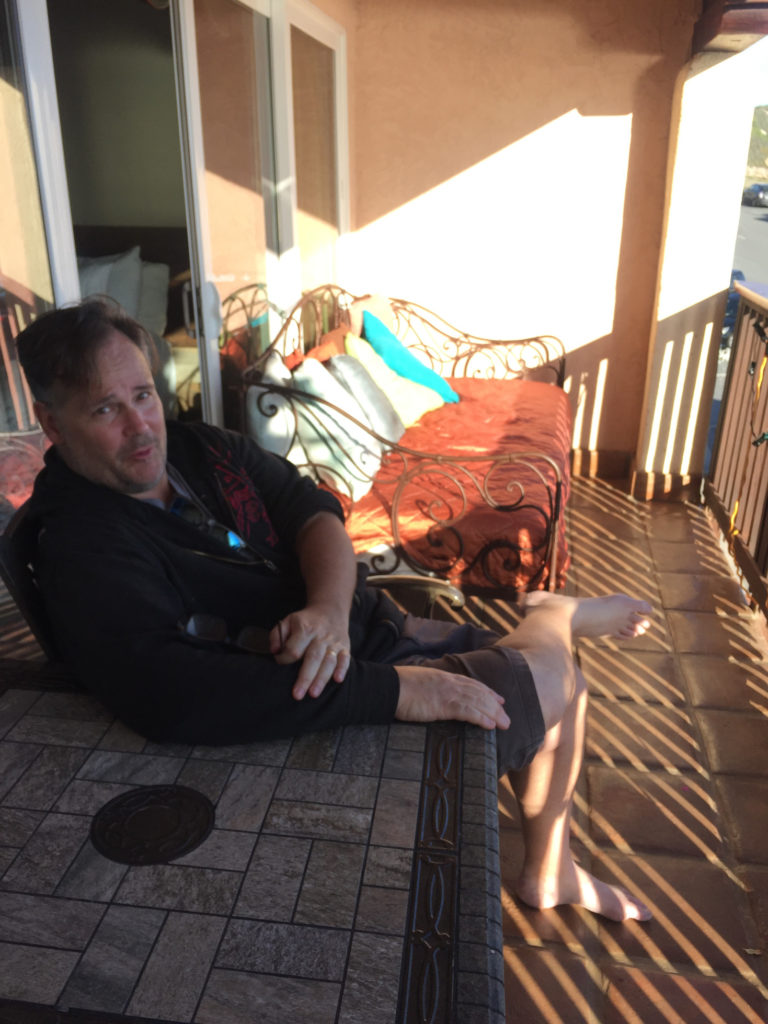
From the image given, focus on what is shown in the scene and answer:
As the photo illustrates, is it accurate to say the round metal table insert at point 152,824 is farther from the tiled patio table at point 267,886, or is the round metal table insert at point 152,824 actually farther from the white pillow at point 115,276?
the white pillow at point 115,276

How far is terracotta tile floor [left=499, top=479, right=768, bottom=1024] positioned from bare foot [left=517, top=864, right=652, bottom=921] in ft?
0.10

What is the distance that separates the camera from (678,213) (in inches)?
160

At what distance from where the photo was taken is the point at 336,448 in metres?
2.98

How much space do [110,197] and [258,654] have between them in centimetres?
224

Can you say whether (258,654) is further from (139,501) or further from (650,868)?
(650,868)

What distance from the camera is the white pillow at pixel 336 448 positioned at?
116 inches

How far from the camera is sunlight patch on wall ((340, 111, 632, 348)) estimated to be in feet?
14.8

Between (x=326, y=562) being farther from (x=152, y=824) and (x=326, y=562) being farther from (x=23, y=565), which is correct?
(x=152, y=824)

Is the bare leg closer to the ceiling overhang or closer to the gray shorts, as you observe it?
the gray shorts

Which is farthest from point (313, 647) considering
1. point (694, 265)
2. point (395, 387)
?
point (694, 265)

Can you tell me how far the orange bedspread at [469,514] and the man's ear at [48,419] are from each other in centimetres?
138

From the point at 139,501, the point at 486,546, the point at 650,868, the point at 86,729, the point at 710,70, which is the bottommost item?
the point at 650,868

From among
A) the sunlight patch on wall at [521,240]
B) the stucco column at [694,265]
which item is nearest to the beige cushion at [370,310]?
the sunlight patch on wall at [521,240]

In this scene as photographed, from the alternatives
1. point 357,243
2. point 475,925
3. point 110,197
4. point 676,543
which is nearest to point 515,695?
point 475,925
